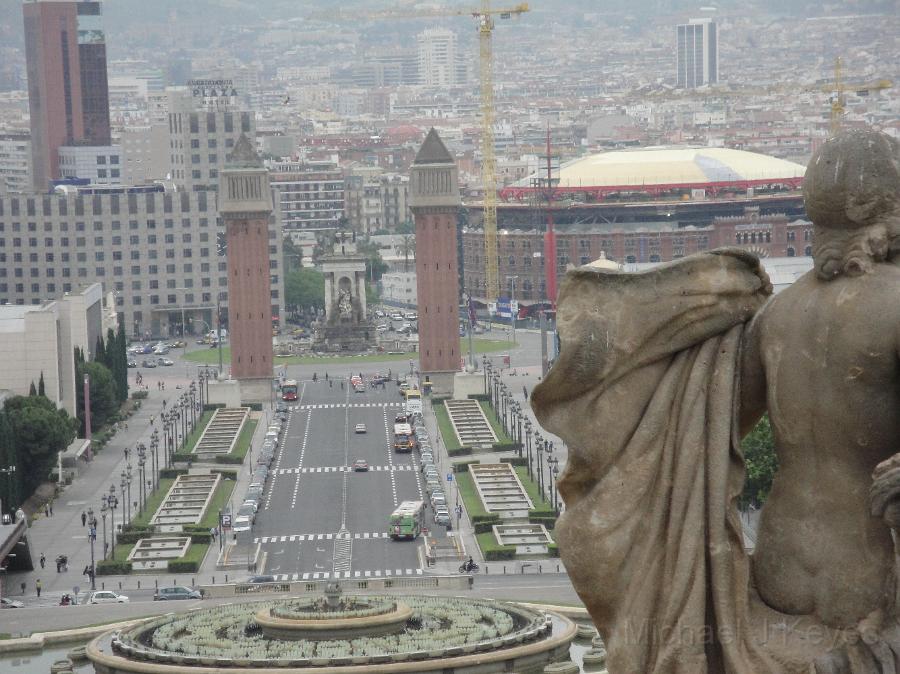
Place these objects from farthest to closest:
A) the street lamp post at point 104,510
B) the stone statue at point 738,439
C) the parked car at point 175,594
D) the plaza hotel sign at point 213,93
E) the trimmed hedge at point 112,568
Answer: the plaza hotel sign at point 213,93
the street lamp post at point 104,510
the trimmed hedge at point 112,568
the parked car at point 175,594
the stone statue at point 738,439

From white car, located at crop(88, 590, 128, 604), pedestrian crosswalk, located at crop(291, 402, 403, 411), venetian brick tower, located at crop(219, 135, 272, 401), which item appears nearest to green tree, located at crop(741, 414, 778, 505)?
white car, located at crop(88, 590, 128, 604)

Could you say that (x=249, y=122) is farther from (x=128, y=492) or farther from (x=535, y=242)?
(x=128, y=492)

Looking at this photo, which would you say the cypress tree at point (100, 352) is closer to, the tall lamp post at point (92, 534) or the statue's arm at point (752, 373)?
the tall lamp post at point (92, 534)

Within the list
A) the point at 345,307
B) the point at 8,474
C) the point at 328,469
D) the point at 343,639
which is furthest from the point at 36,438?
the point at 345,307

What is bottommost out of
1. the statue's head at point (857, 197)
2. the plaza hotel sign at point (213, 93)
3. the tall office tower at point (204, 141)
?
the tall office tower at point (204, 141)

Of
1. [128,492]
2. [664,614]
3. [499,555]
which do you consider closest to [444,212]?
[128,492]

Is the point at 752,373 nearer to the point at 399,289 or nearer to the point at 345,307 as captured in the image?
the point at 345,307

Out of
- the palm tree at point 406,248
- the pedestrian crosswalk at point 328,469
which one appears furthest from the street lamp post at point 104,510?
the palm tree at point 406,248
